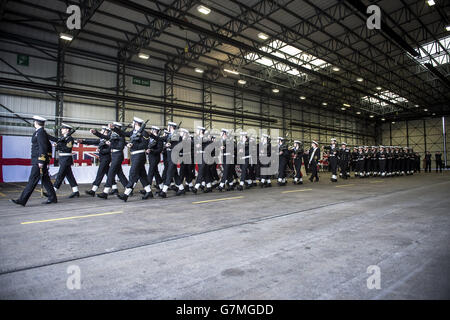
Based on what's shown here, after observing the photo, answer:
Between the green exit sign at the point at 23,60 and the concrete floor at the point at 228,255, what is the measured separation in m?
15.8

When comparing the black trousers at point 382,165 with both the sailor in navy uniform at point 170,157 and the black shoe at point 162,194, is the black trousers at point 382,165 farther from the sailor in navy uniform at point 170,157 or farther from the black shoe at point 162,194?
the black shoe at point 162,194

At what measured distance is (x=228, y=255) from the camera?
116 inches

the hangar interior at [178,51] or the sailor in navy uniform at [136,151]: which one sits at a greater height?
the hangar interior at [178,51]

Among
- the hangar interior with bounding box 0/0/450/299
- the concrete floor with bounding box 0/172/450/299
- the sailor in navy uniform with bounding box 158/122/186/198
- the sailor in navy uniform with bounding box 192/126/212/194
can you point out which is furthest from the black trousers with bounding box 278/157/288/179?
the concrete floor with bounding box 0/172/450/299

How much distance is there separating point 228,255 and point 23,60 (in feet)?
66.1

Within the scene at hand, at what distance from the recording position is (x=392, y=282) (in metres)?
2.21

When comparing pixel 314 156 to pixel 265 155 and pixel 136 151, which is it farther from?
pixel 136 151

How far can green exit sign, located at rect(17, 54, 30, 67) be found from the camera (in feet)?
54.5

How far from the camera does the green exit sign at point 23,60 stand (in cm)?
1660

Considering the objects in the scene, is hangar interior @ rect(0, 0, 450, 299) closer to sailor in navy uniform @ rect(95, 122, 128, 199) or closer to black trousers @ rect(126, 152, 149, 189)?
black trousers @ rect(126, 152, 149, 189)

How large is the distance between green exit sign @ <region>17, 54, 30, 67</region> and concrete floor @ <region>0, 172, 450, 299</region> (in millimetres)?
15824

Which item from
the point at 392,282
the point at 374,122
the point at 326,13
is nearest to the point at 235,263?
the point at 392,282

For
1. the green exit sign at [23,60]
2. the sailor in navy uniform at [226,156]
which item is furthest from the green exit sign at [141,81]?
the sailor in navy uniform at [226,156]

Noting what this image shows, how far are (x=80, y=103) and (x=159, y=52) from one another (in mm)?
6985
